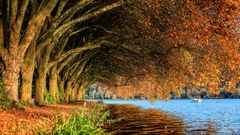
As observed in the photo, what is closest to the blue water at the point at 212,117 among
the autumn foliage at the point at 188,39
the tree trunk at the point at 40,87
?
the autumn foliage at the point at 188,39

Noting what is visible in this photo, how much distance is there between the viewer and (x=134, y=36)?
89.8ft

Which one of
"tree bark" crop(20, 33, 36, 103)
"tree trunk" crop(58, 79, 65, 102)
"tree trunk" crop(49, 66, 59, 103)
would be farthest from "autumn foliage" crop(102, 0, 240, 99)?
"tree trunk" crop(58, 79, 65, 102)

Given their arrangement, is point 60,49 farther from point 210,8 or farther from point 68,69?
point 210,8

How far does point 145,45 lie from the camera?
94.7 feet

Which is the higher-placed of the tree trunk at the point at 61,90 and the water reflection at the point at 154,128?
the tree trunk at the point at 61,90

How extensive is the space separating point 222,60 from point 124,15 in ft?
24.6

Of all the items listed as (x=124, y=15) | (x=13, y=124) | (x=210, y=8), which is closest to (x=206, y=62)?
(x=124, y=15)

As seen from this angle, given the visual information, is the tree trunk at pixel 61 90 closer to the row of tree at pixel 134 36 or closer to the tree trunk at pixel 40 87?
the row of tree at pixel 134 36

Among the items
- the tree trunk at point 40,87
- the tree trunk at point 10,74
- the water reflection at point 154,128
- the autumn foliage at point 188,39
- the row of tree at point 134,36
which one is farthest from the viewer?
the tree trunk at point 40,87

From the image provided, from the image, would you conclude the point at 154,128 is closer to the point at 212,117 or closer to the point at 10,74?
the point at 10,74

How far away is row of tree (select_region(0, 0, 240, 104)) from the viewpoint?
17016 mm

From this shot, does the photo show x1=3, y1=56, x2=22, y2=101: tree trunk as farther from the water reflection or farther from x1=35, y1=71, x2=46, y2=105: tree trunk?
x1=35, y1=71, x2=46, y2=105: tree trunk

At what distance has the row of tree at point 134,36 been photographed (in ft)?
55.8

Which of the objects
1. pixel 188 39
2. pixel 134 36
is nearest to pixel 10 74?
pixel 188 39
